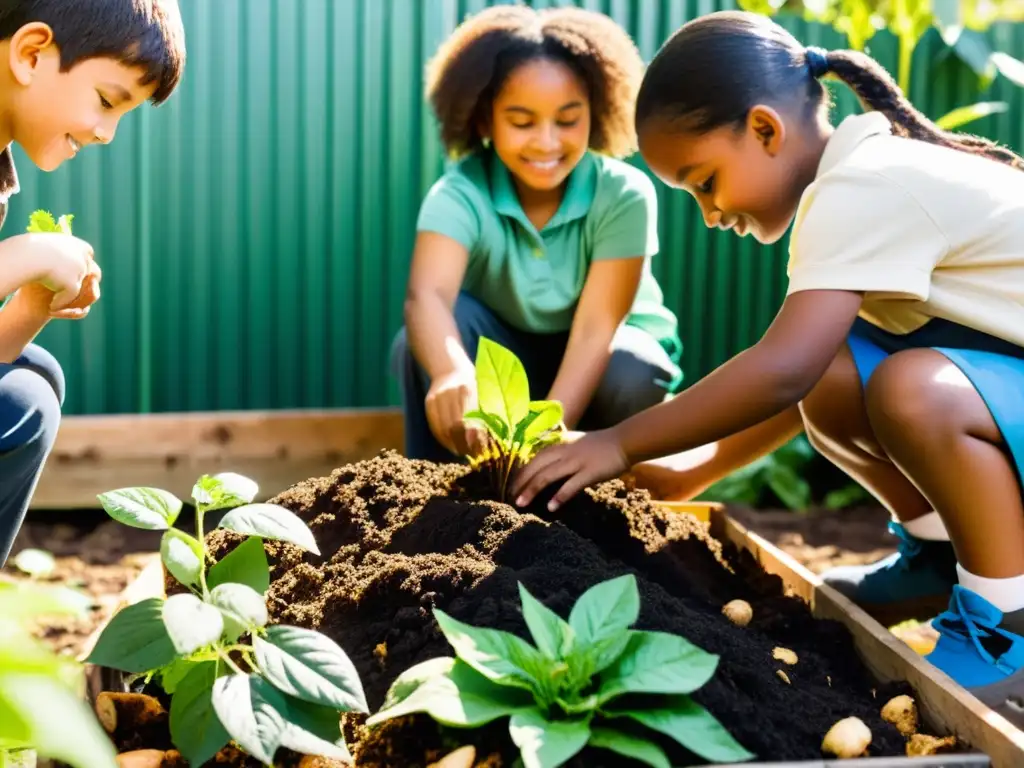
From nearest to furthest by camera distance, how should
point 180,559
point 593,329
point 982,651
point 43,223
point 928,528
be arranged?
1. point 180,559
2. point 982,651
3. point 43,223
4. point 928,528
5. point 593,329

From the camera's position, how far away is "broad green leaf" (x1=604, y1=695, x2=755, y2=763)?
954 mm

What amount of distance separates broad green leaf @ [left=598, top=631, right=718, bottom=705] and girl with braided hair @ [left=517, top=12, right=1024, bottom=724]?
56cm

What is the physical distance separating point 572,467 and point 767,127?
2.25 feet

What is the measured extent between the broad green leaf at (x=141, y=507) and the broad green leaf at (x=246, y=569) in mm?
79

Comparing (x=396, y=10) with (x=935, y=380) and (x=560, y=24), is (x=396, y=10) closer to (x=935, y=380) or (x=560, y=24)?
(x=560, y=24)

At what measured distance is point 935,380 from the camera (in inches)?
62.1

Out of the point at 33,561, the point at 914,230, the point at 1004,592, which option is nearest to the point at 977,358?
the point at 914,230

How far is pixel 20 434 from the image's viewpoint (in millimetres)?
1500

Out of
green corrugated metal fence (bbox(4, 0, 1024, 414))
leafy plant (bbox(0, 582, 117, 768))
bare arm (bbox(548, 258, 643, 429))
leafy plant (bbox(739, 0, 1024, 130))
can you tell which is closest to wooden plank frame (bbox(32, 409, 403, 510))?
green corrugated metal fence (bbox(4, 0, 1024, 414))

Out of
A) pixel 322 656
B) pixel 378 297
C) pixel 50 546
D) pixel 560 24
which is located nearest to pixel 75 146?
pixel 322 656

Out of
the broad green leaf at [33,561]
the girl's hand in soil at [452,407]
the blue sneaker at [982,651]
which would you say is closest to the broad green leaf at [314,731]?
the blue sneaker at [982,651]

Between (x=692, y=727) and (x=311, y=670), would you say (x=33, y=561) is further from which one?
(x=692, y=727)

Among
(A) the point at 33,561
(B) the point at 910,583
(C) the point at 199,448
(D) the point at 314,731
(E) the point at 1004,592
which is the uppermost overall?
(D) the point at 314,731

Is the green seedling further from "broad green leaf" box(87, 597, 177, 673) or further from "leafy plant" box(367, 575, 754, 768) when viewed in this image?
"leafy plant" box(367, 575, 754, 768)
